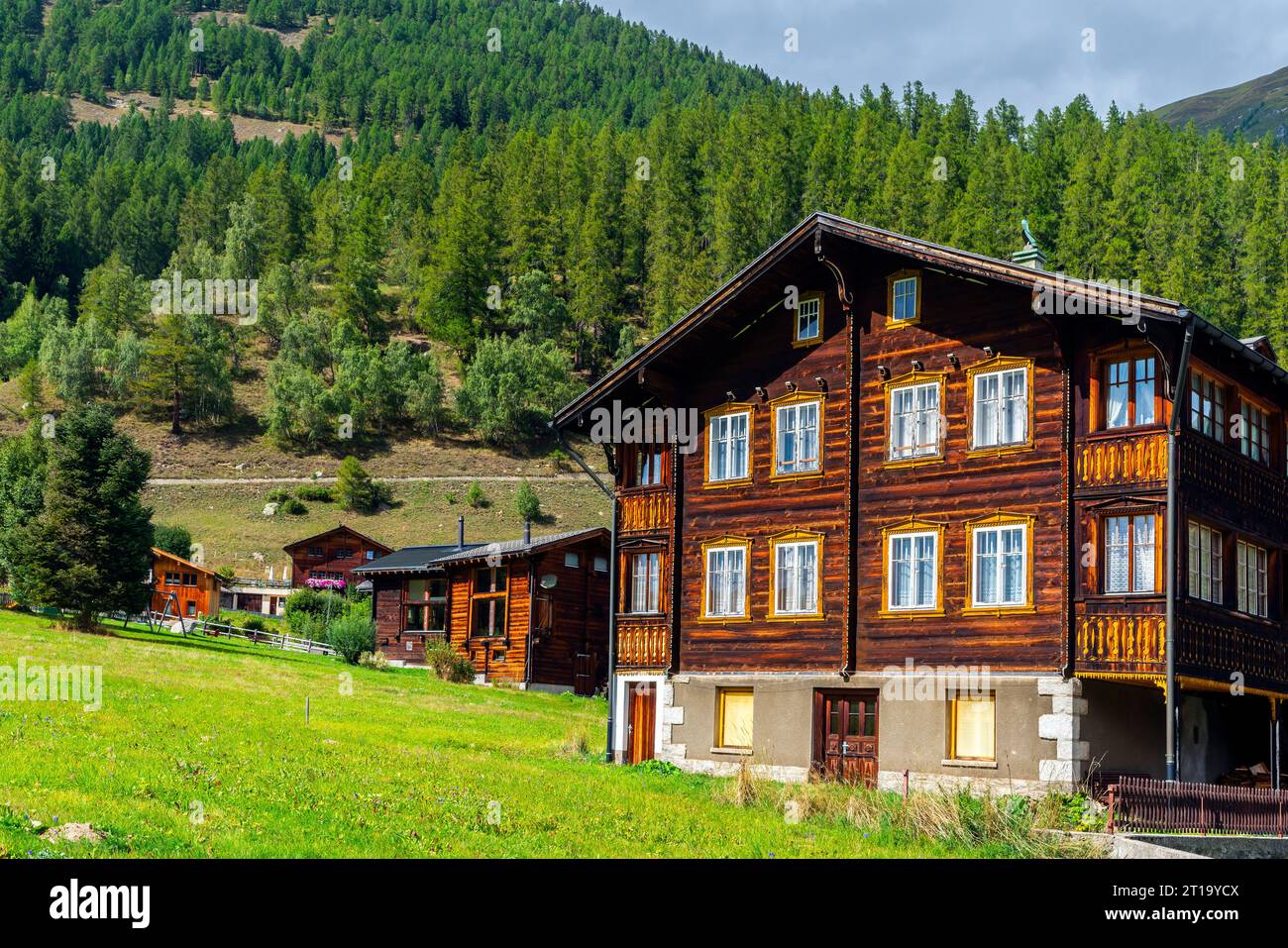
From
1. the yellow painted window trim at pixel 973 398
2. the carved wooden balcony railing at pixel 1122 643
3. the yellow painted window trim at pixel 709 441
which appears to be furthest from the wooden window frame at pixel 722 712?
the carved wooden balcony railing at pixel 1122 643

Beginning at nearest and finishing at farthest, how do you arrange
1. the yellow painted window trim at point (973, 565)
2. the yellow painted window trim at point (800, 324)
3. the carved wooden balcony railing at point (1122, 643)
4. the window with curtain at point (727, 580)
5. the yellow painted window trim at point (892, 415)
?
1. the carved wooden balcony railing at point (1122, 643)
2. the yellow painted window trim at point (973, 565)
3. the yellow painted window trim at point (892, 415)
4. the yellow painted window trim at point (800, 324)
5. the window with curtain at point (727, 580)

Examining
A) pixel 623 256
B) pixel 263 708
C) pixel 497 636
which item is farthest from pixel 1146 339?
pixel 623 256

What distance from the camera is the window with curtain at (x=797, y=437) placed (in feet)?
113

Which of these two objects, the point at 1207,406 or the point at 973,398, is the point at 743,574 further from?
the point at 1207,406

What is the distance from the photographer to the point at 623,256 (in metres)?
151

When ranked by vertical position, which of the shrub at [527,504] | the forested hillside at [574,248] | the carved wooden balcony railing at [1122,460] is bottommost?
the carved wooden balcony railing at [1122,460]

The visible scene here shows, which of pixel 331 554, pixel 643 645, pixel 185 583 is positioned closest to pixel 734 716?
pixel 643 645

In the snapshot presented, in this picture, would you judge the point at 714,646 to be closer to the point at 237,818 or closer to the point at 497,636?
the point at 237,818

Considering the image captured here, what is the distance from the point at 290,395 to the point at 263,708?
3610 inches

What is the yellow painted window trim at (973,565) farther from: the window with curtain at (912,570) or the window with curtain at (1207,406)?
the window with curtain at (1207,406)

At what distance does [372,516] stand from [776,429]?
78.1 meters

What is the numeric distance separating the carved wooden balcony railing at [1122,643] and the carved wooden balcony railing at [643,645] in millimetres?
11072

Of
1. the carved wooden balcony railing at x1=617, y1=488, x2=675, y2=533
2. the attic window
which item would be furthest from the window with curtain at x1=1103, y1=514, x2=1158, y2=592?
the carved wooden balcony railing at x1=617, y1=488, x2=675, y2=533

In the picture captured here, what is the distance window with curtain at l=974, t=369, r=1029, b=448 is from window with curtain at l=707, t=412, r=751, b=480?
643cm
